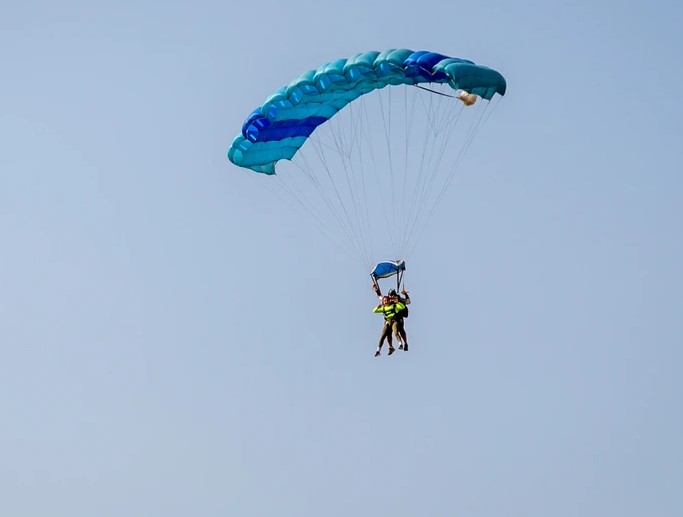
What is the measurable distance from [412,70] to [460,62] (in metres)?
0.96

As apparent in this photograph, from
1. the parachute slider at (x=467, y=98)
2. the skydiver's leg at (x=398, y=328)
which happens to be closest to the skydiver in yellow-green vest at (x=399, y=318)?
the skydiver's leg at (x=398, y=328)

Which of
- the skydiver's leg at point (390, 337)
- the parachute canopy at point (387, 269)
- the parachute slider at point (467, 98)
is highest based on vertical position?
the parachute slider at point (467, 98)

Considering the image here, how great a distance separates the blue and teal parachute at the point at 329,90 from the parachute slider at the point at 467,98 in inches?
25.9

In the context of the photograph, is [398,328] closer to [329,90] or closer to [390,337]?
[390,337]

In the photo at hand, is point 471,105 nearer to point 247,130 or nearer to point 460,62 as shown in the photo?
point 460,62

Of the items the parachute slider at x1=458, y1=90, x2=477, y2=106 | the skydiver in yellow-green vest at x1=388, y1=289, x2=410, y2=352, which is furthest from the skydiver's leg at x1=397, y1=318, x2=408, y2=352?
the parachute slider at x1=458, y1=90, x2=477, y2=106

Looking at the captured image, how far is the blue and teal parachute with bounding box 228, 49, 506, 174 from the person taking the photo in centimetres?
4162

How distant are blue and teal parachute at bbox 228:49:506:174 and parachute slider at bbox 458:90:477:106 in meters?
0.66

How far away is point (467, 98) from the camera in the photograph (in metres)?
42.8

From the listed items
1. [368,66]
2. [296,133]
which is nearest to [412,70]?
[368,66]

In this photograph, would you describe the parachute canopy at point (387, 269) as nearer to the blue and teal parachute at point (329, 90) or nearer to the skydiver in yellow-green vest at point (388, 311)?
the skydiver in yellow-green vest at point (388, 311)

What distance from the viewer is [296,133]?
45.2 m

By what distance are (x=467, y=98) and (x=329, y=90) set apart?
101 inches

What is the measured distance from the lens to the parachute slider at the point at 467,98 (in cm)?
4262
